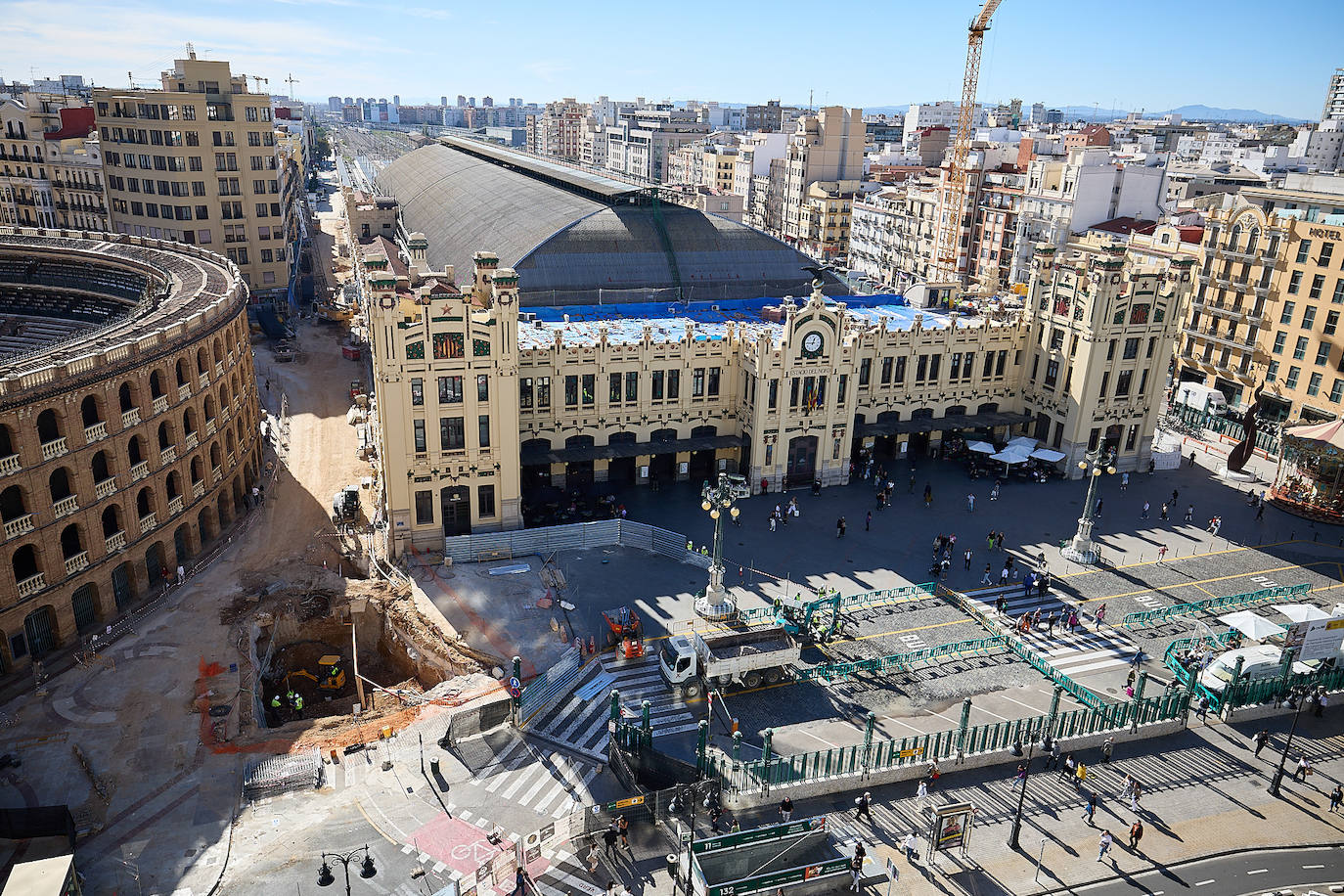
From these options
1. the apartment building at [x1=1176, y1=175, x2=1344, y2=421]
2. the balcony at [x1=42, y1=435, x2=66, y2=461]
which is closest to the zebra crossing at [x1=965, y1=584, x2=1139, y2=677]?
the apartment building at [x1=1176, y1=175, x2=1344, y2=421]

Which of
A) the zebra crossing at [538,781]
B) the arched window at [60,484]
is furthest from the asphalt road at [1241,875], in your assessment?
the arched window at [60,484]

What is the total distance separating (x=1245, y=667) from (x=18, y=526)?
6416cm

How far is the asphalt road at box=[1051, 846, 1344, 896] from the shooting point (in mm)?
36156

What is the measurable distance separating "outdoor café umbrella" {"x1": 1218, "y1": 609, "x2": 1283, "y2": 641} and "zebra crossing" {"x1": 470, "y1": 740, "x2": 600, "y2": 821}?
119 ft

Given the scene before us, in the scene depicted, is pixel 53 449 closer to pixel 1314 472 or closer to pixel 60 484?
pixel 60 484

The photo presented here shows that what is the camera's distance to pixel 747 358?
224ft

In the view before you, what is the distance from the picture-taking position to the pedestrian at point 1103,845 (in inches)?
1453

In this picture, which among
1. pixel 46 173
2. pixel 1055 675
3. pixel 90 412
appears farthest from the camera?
pixel 46 173

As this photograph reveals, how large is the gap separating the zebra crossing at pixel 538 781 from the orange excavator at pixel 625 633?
26.7ft

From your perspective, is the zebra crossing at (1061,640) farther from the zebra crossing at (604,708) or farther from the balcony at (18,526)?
the balcony at (18,526)

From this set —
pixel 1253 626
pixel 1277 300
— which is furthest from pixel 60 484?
pixel 1277 300

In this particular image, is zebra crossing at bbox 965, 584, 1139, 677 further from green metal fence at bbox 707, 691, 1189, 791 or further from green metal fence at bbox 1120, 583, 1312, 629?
green metal fence at bbox 707, 691, 1189, 791

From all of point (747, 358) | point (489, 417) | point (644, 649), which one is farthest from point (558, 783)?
point (747, 358)

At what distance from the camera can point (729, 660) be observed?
46.8 m
